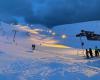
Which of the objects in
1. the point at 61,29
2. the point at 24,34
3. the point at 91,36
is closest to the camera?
the point at 91,36

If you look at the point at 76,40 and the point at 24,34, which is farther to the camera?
the point at 24,34

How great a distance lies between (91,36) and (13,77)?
17.3 meters

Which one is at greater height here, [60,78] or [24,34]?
[24,34]

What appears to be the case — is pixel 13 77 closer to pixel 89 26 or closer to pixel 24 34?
pixel 24 34

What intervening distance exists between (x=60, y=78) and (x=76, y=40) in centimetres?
8818

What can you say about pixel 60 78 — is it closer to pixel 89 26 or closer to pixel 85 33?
pixel 85 33

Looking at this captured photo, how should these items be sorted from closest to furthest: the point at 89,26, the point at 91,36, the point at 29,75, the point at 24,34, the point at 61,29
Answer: the point at 29,75
the point at 91,36
the point at 24,34
the point at 89,26
the point at 61,29

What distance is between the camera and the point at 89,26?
131 metres

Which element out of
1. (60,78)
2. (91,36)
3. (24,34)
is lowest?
(60,78)

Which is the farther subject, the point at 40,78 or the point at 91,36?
the point at 91,36

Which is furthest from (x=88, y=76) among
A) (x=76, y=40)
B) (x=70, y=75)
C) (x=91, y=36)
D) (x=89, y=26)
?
(x=89, y=26)

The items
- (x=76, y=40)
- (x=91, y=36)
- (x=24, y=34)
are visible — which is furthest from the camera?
(x=24, y=34)

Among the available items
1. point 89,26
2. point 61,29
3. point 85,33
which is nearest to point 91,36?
point 85,33

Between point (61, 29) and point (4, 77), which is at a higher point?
point (61, 29)
